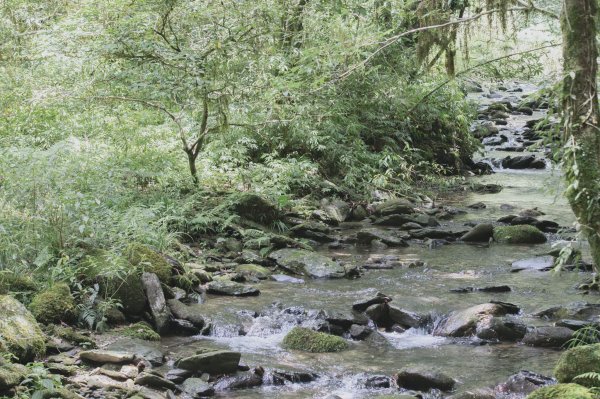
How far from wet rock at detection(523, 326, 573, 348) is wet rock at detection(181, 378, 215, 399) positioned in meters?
3.53

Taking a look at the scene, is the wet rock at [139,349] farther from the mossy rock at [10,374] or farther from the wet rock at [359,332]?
the wet rock at [359,332]

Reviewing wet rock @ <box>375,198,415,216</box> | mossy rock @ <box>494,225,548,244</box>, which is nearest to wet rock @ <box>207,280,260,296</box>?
mossy rock @ <box>494,225,548,244</box>

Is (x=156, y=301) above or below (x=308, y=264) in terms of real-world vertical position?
above

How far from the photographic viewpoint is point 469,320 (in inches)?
281

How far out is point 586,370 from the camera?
504cm

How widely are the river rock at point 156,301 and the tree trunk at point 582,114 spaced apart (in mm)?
4486

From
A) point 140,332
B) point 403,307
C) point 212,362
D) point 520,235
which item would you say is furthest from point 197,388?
point 520,235

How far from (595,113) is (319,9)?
9850 mm

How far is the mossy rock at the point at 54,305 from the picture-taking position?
239 inches

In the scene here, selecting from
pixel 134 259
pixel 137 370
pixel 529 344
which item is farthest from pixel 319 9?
pixel 137 370

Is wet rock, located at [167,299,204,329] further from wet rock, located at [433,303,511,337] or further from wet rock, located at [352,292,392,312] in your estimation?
wet rock, located at [433,303,511,337]

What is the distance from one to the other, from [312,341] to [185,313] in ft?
5.04

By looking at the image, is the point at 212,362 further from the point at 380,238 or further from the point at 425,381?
the point at 380,238

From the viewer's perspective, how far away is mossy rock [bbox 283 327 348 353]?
663 cm
